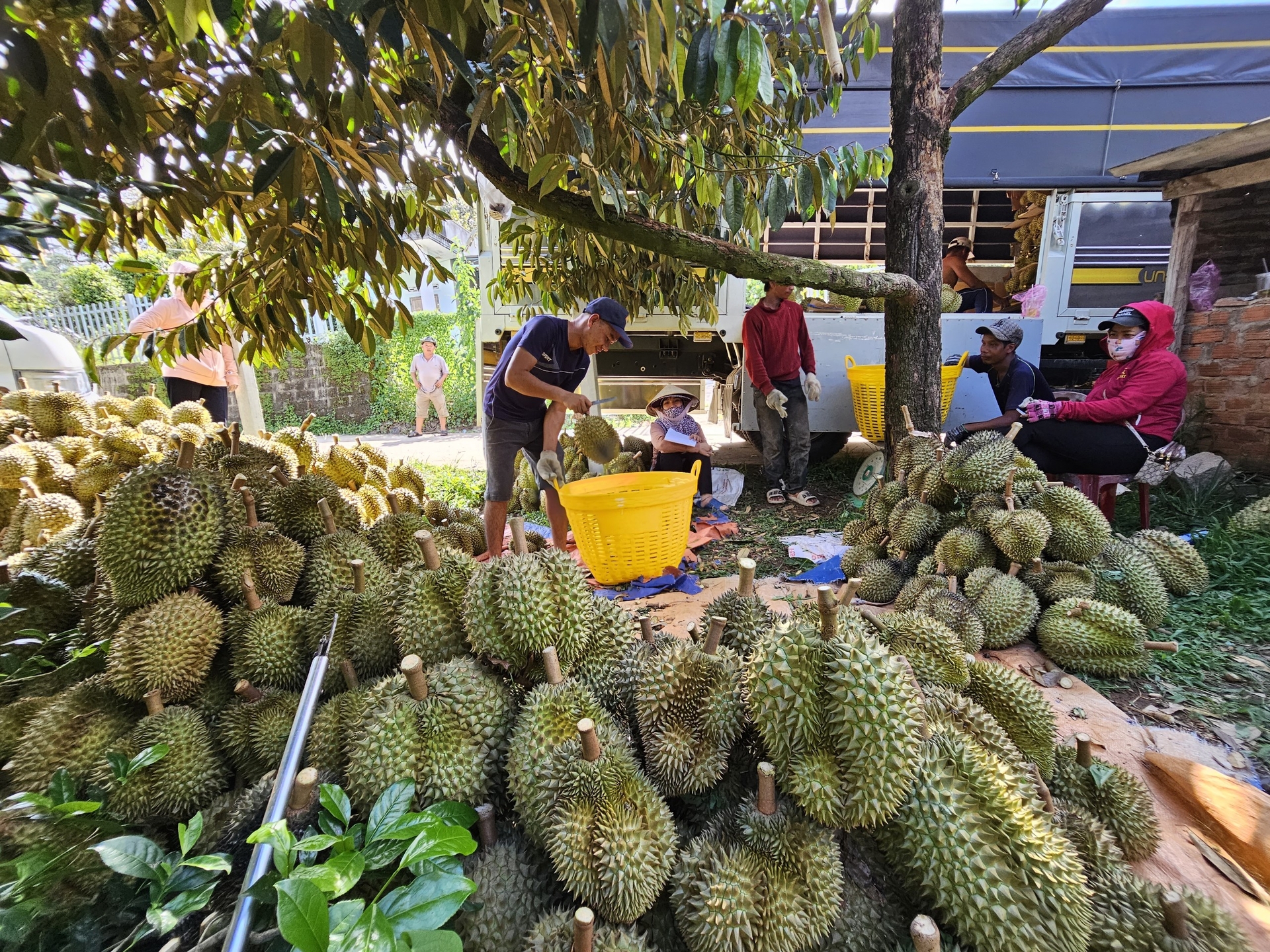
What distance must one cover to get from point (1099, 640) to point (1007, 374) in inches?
120

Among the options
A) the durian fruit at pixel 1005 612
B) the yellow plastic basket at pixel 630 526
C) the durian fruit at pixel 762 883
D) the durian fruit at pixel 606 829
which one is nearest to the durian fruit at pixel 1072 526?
the durian fruit at pixel 1005 612

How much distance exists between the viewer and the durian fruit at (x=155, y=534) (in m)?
1.61

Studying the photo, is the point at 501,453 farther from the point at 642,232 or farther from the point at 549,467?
the point at 642,232

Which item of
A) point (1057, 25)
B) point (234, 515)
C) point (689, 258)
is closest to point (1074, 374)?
point (1057, 25)

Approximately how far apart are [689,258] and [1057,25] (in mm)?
2804

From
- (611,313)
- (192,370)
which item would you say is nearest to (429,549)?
(611,313)

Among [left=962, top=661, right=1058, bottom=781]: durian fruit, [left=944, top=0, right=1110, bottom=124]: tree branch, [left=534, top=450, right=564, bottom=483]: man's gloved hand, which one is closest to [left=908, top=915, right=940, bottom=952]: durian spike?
[left=962, top=661, right=1058, bottom=781]: durian fruit

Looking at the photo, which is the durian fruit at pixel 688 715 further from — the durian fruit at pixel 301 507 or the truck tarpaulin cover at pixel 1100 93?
the truck tarpaulin cover at pixel 1100 93

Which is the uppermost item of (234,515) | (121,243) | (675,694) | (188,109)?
(188,109)

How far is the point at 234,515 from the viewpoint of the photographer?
6.21 ft

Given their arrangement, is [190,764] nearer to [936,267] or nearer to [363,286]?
[363,286]

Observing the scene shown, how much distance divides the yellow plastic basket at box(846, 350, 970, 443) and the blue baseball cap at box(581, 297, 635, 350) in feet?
8.49

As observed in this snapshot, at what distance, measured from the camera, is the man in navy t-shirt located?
12.5ft

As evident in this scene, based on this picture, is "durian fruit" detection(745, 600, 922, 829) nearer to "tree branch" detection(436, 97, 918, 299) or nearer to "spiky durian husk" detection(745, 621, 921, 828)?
"spiky durian husk" detection(745, 621, 921, 828)
